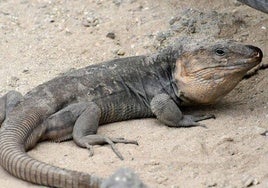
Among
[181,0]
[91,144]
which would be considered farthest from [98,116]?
[181,0]

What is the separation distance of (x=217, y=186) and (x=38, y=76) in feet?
11.3

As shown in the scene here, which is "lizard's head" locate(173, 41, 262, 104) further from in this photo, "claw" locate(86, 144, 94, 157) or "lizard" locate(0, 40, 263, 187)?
"claw" locate(86, 144, 94, 157)

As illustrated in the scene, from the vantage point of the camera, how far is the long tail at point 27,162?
22.1ft

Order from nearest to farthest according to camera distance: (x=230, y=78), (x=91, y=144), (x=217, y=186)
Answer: (x=217, y=186), (x=91, y=144), (x=230, y=78)

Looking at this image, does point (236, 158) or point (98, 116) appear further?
point (98, 116)

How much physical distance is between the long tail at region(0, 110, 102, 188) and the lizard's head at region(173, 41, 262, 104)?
1684 mm

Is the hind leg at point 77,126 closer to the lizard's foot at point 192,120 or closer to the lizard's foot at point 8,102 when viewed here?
the lizard's foot at point 8,102

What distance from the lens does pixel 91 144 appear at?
25.5ft

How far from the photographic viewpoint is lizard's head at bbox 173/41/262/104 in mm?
8273

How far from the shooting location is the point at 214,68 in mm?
8336

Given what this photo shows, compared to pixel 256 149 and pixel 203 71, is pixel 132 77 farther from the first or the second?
pixel 256 149

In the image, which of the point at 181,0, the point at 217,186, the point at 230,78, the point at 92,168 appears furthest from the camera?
the point at 181,0

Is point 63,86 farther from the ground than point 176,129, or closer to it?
farther from the ground

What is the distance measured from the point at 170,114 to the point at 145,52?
179cm
